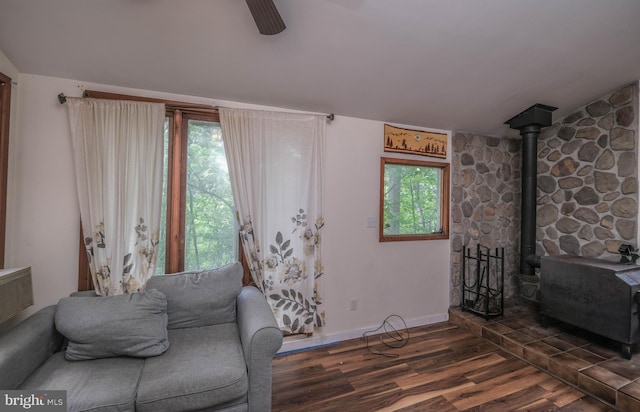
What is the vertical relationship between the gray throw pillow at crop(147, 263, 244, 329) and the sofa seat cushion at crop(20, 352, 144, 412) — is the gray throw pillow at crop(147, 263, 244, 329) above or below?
above

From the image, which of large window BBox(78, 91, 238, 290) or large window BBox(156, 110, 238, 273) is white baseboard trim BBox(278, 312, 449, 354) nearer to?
large window BBox(78, 91, 238, 290)

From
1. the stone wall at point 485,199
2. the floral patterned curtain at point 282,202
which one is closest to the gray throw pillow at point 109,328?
the floral patterned curtain at point 282,202

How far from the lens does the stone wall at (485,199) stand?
3.12 m

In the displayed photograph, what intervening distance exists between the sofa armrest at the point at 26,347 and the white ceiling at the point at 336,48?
5.48 feet

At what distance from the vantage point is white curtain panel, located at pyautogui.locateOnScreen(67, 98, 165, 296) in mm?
1888

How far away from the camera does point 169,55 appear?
1.79 meters

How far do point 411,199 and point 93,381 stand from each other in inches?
115

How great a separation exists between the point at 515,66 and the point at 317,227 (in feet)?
7.08

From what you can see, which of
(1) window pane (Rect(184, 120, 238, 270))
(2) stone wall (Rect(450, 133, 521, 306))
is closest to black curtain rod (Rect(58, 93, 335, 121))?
(1) window pane (Rect(184, 120, 238, 270))

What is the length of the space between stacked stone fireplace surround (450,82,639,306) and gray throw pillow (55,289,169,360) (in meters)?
3.03

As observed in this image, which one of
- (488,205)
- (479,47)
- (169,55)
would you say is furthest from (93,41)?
(488,205)

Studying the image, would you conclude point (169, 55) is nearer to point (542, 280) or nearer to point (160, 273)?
point (160, 273)

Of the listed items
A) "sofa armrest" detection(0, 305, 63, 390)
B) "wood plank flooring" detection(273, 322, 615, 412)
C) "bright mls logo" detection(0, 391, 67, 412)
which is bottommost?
"wood plank flooring" detection(273, 322, 615, 412)

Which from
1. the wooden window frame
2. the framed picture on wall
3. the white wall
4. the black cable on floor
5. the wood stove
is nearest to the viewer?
the wooden window frame
